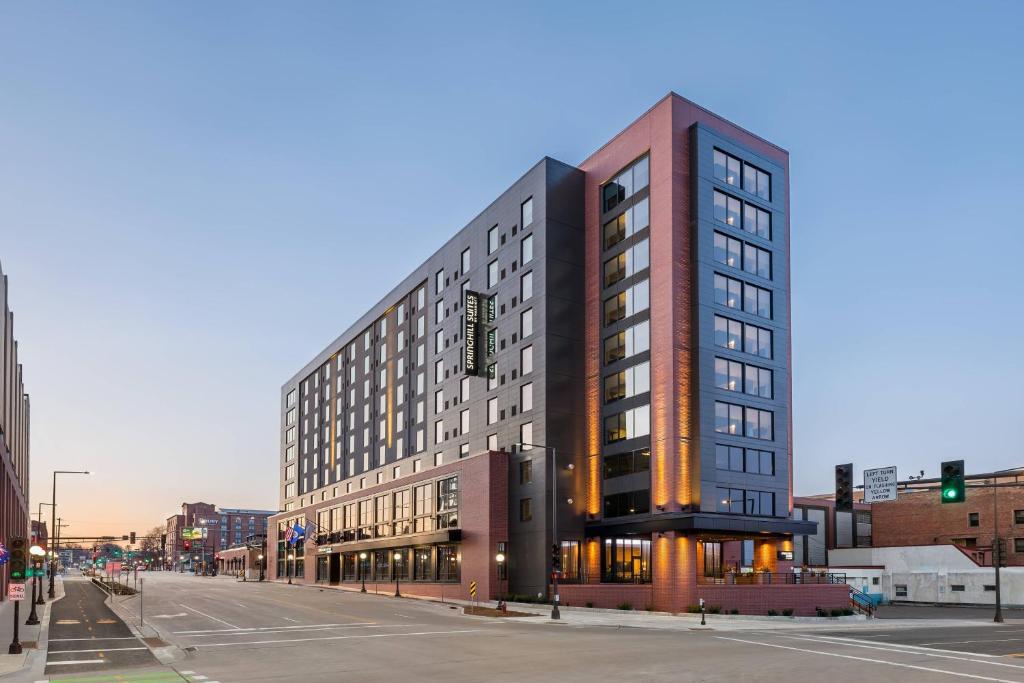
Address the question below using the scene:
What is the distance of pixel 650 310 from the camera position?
64.9m

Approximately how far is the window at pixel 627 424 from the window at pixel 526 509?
302 inches

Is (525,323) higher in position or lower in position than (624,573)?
higher

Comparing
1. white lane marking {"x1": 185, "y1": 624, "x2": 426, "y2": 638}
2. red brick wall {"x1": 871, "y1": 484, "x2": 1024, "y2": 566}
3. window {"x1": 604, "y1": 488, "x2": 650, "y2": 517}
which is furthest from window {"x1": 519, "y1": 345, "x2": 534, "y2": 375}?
red brick wall {"x1": 871, "y1": 484, "x2": 1024, "y2": 566}

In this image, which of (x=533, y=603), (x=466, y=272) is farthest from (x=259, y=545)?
(x=533, y=603)

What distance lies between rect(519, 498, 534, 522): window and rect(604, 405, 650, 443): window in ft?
25.1

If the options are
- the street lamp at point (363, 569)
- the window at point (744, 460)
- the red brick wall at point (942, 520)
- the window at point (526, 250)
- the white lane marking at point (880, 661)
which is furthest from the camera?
the street lamp at point (363, 569)

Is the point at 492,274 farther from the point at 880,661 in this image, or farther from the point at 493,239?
the point at 880,661

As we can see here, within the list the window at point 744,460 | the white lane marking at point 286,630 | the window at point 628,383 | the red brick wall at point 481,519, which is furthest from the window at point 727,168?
the white lane marking at point 286,630

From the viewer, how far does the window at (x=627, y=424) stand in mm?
64438

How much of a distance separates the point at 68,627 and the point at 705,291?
43512 mm

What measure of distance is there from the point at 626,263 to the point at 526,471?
704 inches

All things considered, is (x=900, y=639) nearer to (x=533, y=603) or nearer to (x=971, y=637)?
(x=971, y=637)

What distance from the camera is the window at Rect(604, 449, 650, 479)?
63750mm

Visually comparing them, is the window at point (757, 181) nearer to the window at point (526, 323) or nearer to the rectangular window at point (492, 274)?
the window at point (526, 323)
